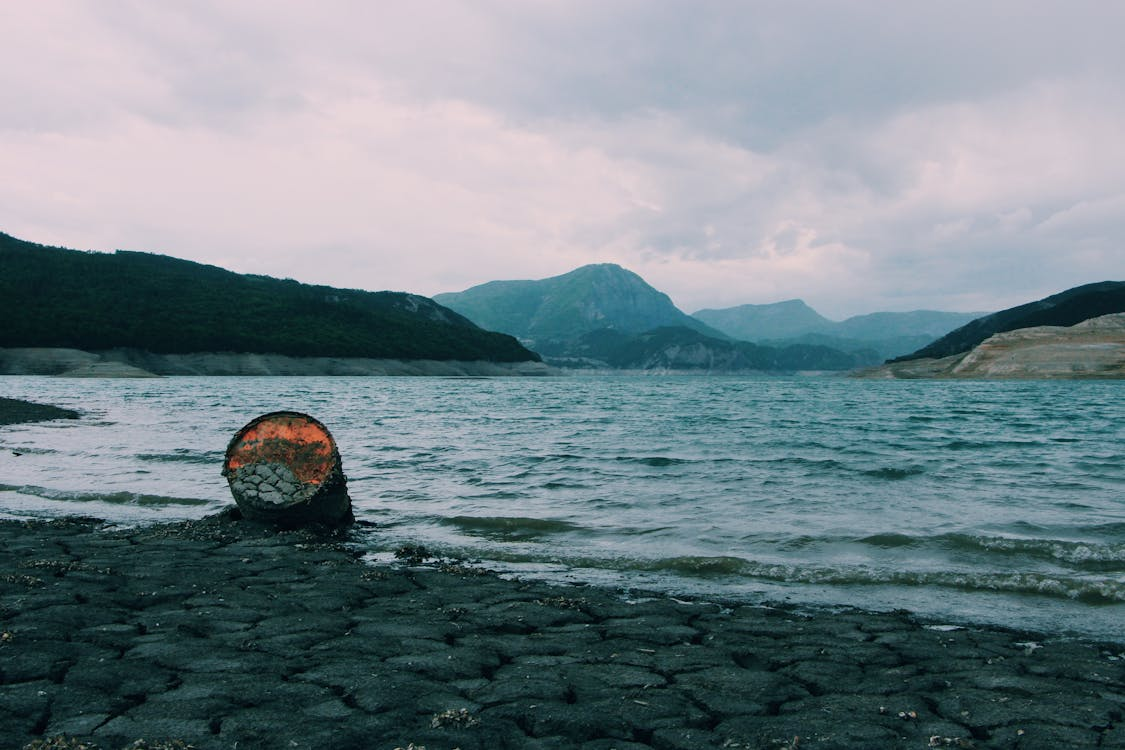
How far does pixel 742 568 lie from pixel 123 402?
171 ft

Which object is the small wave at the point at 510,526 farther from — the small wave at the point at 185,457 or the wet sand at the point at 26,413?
the wet sand at the point at 26,413

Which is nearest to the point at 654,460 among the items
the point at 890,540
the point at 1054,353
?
the point at 890,540

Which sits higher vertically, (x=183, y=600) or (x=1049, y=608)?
(x=183, y=600)

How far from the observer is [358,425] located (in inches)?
1323

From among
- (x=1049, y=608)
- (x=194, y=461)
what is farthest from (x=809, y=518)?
(x=194, y=461)

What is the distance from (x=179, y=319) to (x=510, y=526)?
14313 cm

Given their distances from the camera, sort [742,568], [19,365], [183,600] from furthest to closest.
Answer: [19,365] < [742,568] < [183,600]

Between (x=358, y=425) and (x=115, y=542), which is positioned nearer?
(x=115, y=542)

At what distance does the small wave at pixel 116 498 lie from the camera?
14.8 meters

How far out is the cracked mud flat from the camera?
163 inches

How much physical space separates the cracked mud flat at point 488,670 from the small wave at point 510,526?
3.94 metres

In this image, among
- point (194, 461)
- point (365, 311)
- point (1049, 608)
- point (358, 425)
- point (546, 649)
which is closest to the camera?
point (546, 649)

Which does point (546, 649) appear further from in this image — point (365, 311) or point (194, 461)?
point (365, 311)

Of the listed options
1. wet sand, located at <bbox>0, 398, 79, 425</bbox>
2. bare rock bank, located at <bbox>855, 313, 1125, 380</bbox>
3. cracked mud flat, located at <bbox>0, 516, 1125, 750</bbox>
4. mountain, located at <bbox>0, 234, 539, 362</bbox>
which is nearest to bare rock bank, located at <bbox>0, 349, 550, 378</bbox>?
mountain, located at <bbox>0, 234, 539, 362</bbox>
